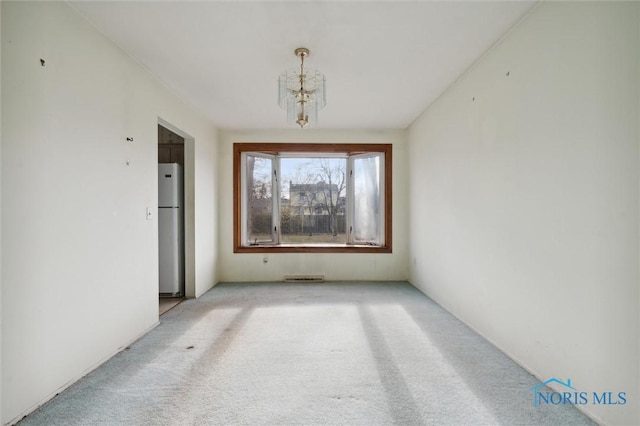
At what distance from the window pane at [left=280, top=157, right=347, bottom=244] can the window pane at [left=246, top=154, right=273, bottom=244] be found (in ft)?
0.71

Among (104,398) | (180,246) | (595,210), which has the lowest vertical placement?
(104,398)

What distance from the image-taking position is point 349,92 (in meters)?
3.33

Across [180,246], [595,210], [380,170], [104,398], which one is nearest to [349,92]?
[380,170]

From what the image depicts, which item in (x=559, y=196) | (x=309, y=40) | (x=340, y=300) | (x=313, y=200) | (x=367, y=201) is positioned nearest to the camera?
(x=559, y=196)

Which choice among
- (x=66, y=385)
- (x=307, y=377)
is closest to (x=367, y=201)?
(x=307, y=377)

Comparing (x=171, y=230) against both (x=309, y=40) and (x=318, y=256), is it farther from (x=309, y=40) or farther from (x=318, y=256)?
(x=309, y=40)

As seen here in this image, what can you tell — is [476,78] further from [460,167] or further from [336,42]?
[336,42]

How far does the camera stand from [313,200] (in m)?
5.17

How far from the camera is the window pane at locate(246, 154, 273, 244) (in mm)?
5059

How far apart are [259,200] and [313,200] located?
905mm

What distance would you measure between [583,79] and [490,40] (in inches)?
37.0

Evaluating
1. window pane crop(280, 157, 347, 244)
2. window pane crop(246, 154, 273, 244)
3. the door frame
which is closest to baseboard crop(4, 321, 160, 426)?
the door frame

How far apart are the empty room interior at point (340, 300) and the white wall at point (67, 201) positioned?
0.04 ft

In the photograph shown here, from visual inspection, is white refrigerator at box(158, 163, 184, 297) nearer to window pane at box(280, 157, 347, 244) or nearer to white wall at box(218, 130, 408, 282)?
white wall at box(218, 130, 408, 282)
